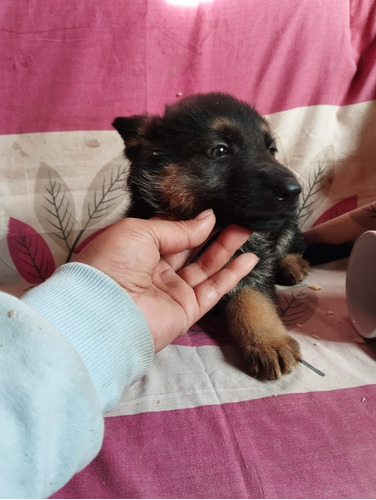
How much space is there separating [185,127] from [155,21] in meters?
0.97

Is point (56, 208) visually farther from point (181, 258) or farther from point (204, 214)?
point (204, 214)

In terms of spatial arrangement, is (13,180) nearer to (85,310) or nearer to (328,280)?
(85,310)

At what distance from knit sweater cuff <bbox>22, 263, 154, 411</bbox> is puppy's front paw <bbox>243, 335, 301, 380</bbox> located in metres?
0.36

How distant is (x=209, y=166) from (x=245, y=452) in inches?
39.9

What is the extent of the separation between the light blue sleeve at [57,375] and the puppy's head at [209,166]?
62cm

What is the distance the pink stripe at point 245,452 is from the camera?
3.04 feet

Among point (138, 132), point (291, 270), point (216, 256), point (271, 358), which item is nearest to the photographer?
point (271, 358)

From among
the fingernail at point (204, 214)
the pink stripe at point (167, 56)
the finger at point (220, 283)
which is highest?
the pink stripe at point (167, 56)

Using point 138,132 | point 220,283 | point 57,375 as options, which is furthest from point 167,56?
point 57,375

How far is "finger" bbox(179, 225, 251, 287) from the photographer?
1.52 metres

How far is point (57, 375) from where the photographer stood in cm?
86

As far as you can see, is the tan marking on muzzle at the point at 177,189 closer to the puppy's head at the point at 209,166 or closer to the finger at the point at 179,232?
the puppy's head at the point at 209,166

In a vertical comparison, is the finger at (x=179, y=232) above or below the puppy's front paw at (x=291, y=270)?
above

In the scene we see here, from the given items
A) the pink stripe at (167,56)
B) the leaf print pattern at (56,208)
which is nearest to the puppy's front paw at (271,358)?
the leaf print pattern at (56,208)
